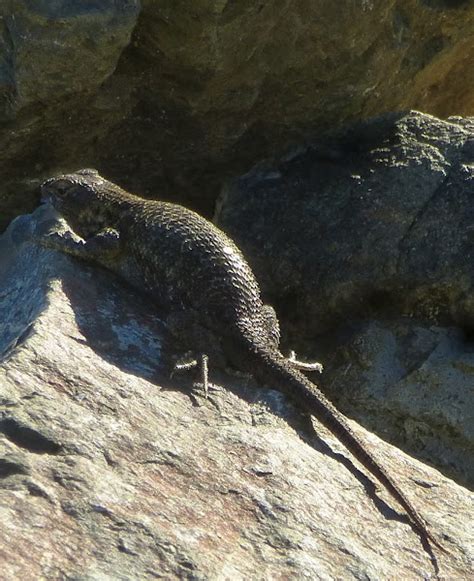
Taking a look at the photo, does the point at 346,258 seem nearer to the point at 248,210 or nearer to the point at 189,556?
the point at 248,210

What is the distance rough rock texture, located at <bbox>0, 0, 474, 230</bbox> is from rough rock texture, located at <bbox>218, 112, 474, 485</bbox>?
36 centimetres

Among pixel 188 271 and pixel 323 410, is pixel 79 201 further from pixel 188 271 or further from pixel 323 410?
pixel 323 410

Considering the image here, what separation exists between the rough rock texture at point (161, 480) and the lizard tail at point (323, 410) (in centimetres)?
6

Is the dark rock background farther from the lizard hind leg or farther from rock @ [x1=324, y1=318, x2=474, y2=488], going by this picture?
the lizard hind leg

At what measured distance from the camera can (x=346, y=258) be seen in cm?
601

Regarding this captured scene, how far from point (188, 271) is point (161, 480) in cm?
172

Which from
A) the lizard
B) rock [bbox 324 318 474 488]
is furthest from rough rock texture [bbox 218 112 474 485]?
the lizard

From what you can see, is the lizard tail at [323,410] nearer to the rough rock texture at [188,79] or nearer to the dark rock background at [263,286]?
the dark rock background at [263,286]

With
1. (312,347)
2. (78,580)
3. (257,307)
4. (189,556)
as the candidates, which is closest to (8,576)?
(78,580)

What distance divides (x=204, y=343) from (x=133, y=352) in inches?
17.2

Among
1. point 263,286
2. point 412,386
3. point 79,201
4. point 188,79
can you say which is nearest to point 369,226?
point 263,286

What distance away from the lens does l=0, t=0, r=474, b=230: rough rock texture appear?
574cm

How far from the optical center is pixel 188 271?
5262 millimetres

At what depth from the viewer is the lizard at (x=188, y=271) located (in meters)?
4.80
